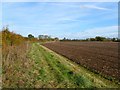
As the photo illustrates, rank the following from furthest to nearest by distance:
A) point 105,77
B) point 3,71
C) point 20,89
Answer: point 105,77, point 3,71, point 20,89

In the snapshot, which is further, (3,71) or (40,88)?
(3,71)

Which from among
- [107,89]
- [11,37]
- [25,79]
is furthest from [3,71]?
[11,37]

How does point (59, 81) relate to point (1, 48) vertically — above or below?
below

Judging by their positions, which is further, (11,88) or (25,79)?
(25,79)

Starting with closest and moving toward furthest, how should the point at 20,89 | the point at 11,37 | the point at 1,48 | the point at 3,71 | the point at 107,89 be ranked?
the point at 20,89
the point at 107,89
the point at 3,71
the point at 1,48
the point at 11,37

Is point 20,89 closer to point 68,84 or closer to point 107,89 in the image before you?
point 68,84

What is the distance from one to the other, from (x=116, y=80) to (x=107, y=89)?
9.93 feet

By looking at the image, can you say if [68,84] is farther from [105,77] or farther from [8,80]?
[105,77]

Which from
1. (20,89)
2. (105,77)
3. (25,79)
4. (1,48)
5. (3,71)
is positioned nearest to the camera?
(20,89)

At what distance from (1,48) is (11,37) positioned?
14.1 metres

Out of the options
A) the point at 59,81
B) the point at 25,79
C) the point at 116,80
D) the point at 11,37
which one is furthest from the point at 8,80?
the point at 11,37

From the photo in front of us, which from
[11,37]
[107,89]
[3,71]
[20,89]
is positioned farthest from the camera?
[11,37]

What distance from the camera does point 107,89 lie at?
11602 mm

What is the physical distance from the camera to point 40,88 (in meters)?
10.6
